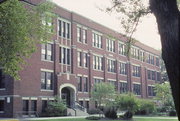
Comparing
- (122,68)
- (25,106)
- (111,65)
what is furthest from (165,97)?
(25,106)

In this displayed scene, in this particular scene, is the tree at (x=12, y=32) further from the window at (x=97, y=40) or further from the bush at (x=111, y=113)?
the window at (x=97, y=40)

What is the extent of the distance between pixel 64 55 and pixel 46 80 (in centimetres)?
568

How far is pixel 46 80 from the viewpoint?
37750 mm

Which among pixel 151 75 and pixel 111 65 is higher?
pixel 111 65

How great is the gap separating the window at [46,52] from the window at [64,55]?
7.26 ft

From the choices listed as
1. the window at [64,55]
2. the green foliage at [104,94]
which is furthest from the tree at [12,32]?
the window at [64,55]

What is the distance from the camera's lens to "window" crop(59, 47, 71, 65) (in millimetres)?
41122

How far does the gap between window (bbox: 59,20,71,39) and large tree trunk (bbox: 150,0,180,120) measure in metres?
36.3

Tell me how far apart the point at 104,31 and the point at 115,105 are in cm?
2292

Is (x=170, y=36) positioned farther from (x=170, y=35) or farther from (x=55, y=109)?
(x=55, y=109)

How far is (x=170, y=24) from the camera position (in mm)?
5520

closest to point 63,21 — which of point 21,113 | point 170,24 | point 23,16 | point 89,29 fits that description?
point 89,29

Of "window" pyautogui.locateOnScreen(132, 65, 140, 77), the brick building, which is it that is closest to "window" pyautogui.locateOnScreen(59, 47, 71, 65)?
the brick building

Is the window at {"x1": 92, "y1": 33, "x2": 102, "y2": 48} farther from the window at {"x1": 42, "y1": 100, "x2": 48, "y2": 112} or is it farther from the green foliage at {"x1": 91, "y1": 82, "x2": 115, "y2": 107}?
the window at {"x1": 42, "y1": 100, "x2": 48, "y2": 112}
